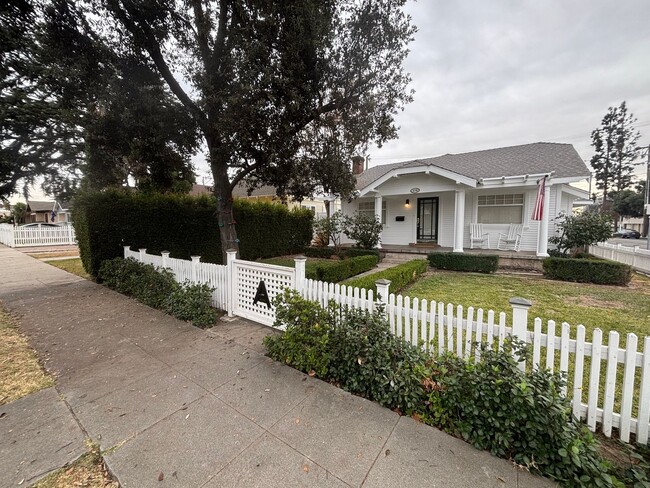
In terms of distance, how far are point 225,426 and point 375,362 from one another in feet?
5.00

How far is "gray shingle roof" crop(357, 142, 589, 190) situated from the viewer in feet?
35.9

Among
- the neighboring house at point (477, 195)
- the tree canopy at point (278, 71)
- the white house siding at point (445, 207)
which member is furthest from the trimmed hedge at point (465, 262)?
the tree canopy at point (278, 71)

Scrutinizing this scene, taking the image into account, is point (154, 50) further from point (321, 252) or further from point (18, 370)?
point (321, 252)

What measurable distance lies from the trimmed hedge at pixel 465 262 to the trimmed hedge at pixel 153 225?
7784 millimetres

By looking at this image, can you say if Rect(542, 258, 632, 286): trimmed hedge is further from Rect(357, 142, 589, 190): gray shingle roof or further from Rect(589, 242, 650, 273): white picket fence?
Rect(357, 142, 589, 190): gray shingle roof

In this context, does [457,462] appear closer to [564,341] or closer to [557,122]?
[564,341]

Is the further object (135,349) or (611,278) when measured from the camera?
(611,278)

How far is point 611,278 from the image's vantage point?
25.1 feet

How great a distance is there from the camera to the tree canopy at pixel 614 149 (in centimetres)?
3516

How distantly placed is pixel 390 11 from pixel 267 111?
3.20 meters

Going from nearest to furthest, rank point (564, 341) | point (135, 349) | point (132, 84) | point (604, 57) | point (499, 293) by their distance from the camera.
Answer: point (564, 341)
point (135, 349)
point (132, 84)
point (499, 293)
point (604, 57)

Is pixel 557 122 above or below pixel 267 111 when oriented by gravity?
above

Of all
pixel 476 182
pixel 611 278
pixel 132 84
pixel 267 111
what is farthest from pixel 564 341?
pixel 476 182

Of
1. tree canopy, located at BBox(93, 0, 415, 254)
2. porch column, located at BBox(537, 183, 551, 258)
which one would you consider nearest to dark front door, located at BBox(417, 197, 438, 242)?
porch column, located at BBox(537, 183, 551, 258)
